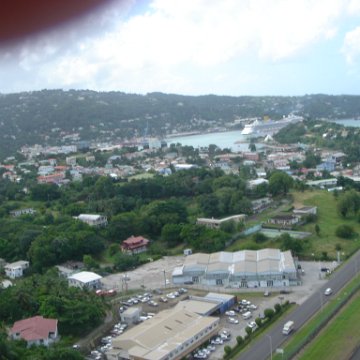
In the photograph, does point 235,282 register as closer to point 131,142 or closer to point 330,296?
point 330,296

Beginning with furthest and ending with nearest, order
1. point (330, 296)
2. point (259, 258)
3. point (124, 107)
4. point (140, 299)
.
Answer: point (124, 107) → point (259, 258) → point (140, 299) → point (330, 296)

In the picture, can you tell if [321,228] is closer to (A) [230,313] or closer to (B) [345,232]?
(B) [345,232]

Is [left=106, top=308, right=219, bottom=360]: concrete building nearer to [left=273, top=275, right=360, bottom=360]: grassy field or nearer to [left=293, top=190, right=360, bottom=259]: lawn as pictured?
[left=273, top=275, right=360, bottom=360]: grassy field

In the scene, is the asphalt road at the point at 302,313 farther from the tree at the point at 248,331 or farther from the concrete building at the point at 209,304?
the concrete building at the point at 209,304

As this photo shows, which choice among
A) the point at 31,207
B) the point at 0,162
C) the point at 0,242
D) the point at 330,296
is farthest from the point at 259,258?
the point at 0,162

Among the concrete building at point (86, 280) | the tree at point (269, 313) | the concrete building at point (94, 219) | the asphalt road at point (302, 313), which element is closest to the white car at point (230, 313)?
the tree at point (269, 313)

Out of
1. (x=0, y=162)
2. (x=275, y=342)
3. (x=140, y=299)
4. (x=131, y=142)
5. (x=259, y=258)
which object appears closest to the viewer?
(x=275, y=342)

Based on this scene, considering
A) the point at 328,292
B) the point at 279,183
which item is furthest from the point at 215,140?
the point at 328,292
